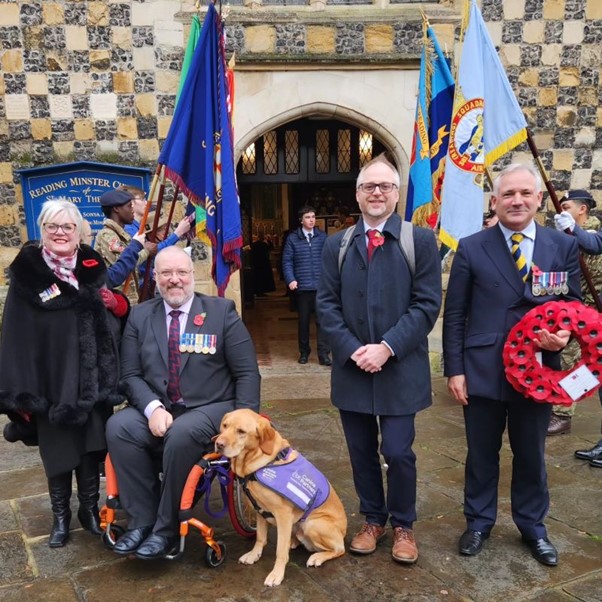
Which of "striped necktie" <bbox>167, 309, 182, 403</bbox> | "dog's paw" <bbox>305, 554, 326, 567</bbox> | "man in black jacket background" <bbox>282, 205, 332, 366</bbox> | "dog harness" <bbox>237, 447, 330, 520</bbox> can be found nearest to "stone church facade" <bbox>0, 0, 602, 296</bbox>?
"man in black jacket background" <bbox>282, 205, 332, 366</bbox>

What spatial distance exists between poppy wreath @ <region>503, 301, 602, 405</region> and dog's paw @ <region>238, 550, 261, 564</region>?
4.86 feet

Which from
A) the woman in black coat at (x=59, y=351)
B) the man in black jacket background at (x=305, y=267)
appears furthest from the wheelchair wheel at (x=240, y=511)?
the man in black jacket background at (x=305, y=267)

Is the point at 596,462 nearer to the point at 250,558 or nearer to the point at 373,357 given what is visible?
the point at 373,357

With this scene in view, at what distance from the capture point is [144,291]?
14.5 ft

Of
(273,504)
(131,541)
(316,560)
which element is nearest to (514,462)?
(316,560)

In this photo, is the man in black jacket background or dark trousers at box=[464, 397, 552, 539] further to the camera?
the man in black jacket background

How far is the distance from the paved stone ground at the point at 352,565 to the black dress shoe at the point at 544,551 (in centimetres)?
3

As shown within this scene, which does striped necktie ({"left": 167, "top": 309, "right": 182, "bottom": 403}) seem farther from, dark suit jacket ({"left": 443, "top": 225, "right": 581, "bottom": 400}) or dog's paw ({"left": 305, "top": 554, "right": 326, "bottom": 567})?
dark suit jacket ({"left": 443, "top": 225, "right": 581, "bottom": 400})

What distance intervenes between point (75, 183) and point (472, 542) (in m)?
5.31

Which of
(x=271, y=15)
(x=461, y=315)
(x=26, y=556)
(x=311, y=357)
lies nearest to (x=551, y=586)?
(x=461, y=315)

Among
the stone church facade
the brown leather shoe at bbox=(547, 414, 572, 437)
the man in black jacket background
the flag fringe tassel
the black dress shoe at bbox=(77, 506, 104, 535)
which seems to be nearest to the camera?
the black dress shoe at bbox=(77, 506, 104, 535)

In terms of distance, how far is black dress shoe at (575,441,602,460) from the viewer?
4.24 meters

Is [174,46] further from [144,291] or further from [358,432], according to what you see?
[358,432]

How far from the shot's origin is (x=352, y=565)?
292 centimetres
